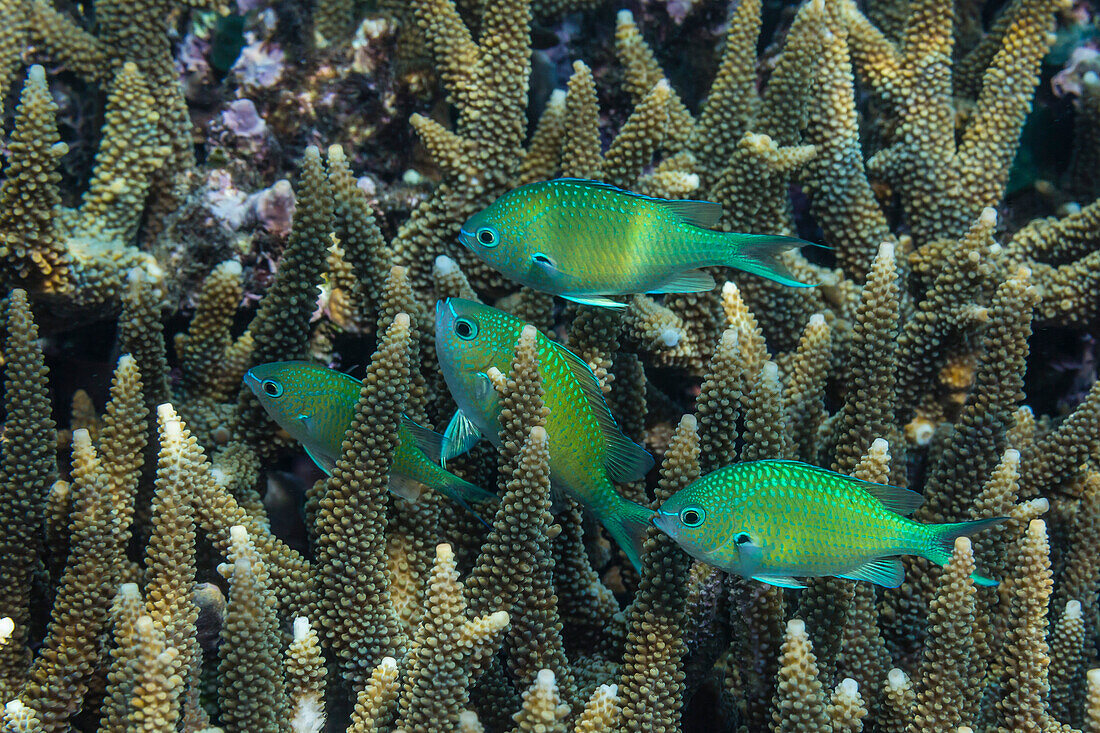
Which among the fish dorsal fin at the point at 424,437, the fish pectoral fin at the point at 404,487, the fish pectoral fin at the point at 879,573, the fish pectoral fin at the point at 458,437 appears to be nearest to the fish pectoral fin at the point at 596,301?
the fish pectoral fin at the point at 458,437

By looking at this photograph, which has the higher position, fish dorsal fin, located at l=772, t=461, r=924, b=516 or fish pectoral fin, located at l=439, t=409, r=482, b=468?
fish dorsal fin, located at l=772, t=461, r=924, b=516

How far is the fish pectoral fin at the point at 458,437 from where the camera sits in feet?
8.76

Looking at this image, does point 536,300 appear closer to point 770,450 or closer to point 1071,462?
point 770,450

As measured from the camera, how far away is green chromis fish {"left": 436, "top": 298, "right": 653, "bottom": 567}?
2.50m

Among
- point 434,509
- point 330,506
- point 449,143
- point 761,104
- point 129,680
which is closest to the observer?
point 129,680

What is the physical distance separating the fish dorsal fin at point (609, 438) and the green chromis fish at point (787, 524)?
0.36m

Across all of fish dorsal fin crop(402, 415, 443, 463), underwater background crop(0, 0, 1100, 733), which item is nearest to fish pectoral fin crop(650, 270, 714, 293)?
underwater background crop(0, 0, 1100, 733)

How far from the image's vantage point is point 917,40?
4449mm

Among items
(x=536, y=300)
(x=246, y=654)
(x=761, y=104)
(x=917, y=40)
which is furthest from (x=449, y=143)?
(x=917, y=40)

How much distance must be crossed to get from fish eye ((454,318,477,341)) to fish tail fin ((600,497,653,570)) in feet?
2.49

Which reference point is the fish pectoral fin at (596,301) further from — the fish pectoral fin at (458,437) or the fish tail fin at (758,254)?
the fish pectoral fin at (458,437)

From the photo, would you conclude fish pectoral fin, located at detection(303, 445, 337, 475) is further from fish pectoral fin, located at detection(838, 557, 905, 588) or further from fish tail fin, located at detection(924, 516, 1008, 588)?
fish tail fin, located at detection(924, 516, 1008, 588)

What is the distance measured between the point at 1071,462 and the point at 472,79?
11.4 feet

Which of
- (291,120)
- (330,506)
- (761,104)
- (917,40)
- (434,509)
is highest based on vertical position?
(917,40)
